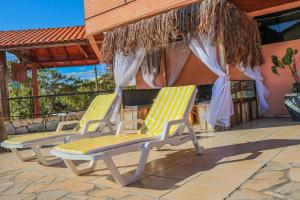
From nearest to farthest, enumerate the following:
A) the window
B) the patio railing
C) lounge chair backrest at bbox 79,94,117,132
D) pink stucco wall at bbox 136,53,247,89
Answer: lounge chair backrest at bbox 79,94,117,132 < the window < pink stucco wall at bbox 136,53,247,89 < the patio railing

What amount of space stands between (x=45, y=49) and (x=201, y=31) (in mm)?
8362

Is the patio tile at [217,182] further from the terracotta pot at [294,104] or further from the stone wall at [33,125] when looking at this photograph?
the stone wall at [33,125]

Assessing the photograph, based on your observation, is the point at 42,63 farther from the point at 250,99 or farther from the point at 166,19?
the point at 250,99

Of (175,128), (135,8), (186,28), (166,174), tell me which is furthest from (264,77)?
(166,174)

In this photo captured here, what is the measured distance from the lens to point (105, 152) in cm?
333

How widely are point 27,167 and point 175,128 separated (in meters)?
2.41

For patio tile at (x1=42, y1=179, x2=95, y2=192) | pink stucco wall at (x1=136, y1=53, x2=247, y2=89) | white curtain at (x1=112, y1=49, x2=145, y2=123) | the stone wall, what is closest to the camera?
patio tile at (x1=42, y1=179, x2=95, y2=192)

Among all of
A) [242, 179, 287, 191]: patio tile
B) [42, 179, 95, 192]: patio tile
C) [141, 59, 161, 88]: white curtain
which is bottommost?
[42, 179, 95, 192]: patio tile

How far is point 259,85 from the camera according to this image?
27.9ft

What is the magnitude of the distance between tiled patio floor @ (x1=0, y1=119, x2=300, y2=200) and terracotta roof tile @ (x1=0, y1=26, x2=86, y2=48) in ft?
20.6

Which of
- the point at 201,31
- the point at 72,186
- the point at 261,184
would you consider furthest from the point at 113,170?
the point at 201,31

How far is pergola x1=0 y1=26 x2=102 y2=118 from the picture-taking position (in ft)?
34.8

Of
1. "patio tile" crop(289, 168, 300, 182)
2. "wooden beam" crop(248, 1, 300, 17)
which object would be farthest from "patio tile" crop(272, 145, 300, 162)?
"wooden beam" crop(248, 1, 300, 17)

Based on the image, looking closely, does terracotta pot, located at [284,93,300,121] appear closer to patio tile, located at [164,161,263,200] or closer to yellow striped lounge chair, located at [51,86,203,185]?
yellow striped lounge chair, located at [51,86,203,185]
